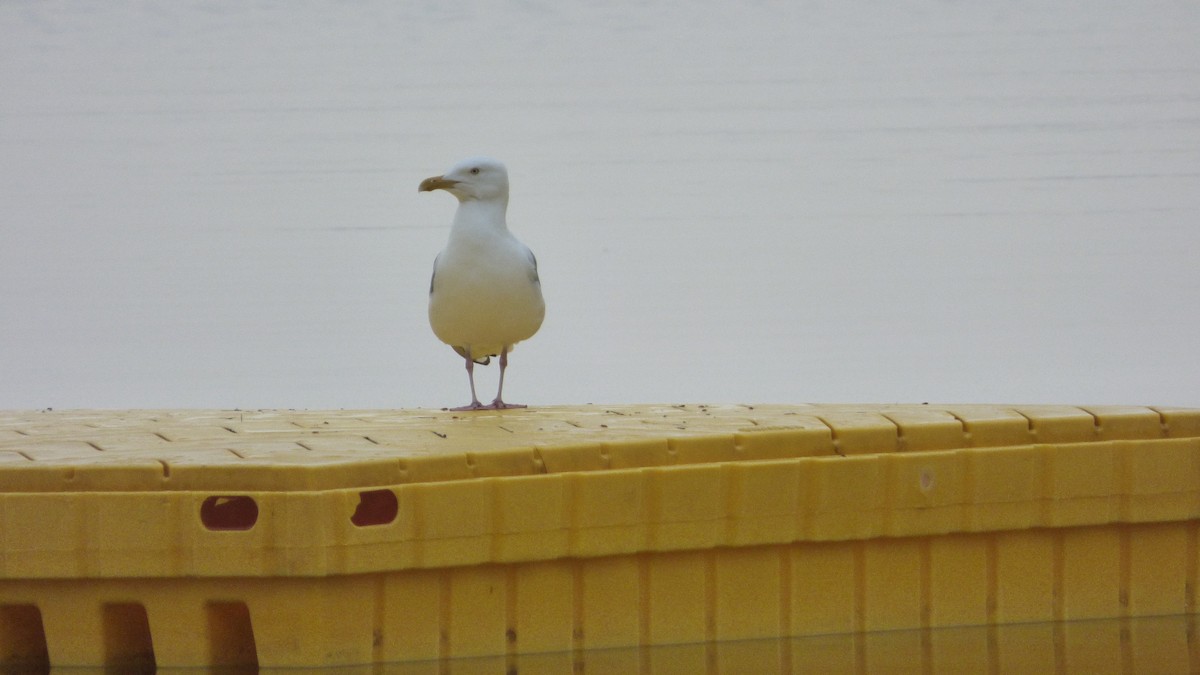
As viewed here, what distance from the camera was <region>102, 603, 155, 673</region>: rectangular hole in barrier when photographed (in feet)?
12.6

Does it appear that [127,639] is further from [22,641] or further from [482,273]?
[482,273]

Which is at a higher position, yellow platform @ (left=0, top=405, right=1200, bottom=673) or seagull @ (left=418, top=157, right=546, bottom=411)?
seagull @ (left=418, top=157, right=546, bottom=411)

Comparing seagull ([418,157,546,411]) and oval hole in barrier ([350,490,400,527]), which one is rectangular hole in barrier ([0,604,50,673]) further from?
seagull ([418,157,546,411])

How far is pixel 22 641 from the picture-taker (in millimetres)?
3943

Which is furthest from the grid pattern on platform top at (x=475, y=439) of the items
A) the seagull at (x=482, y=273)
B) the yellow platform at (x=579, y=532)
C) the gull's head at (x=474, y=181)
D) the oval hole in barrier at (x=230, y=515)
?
the gull's head at (x=474, y=181)

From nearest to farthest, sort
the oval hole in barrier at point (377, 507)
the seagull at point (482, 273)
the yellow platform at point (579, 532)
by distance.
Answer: the yellow platform at point (579, 532) → the oval hole in barrier at point (377, 507) → the seagull at point (482, 273)

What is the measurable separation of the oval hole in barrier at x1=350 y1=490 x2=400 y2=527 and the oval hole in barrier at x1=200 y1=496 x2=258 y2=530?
260 mm

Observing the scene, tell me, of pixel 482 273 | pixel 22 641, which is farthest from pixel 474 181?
pixel 22 641

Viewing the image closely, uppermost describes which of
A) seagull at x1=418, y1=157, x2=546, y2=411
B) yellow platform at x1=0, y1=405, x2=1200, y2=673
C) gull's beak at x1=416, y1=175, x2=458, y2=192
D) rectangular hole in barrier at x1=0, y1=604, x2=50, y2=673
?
gull's beak at x1=416, y1=175, x2=458, y2=192

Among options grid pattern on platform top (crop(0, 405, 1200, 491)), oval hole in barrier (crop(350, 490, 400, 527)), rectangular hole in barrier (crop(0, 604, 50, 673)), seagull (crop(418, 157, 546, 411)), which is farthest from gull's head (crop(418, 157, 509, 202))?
rectangular hole in barrier (crop(0, 604, 50, 673))

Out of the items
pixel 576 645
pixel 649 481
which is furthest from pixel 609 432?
pixel 576 645

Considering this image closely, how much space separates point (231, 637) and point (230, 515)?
31 cm

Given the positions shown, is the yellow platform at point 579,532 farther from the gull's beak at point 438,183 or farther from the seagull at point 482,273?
the gull's beak at point 438,183

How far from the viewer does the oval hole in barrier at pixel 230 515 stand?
12.6ft
